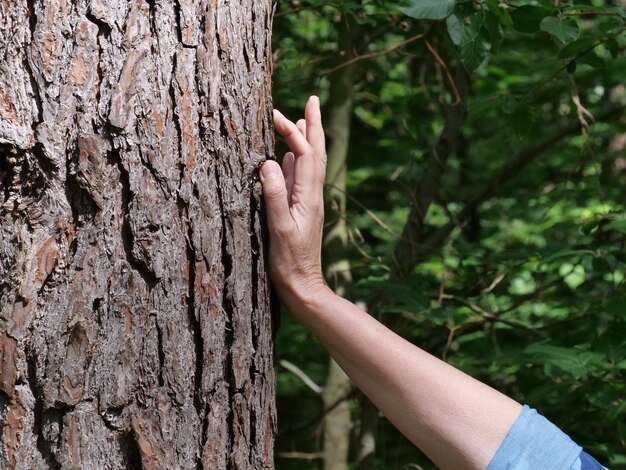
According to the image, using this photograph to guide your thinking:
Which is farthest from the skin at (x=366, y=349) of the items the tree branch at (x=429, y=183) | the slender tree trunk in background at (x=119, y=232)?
the tree branch at (x=429, y=183)

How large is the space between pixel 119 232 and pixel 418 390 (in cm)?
64

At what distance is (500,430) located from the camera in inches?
58.1

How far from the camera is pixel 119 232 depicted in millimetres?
1331

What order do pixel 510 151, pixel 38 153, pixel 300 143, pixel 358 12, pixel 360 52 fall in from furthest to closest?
pixel 510 151, pixel 360 52, pixel 358 12, pixel 300 143, pixel 38 153

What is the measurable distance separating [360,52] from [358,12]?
63cm

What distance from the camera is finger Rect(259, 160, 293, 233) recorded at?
148cm

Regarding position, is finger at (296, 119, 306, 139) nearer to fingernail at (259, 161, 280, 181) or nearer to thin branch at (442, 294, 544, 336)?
fingernail at (259, 161, 280, 181)

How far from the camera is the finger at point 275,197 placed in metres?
1.48

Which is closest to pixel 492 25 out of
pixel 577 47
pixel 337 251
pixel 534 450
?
pixel 577 47

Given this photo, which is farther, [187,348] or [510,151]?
[510,151]

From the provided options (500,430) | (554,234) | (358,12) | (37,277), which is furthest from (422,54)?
(37,277)

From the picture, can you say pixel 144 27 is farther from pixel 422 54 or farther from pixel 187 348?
pixel 422 54

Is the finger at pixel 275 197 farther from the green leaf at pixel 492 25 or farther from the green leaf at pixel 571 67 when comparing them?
the green leaf at pixel 571 67

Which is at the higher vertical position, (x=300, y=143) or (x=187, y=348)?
(x=300, y=143)
